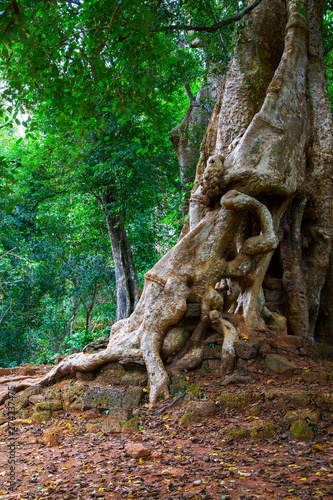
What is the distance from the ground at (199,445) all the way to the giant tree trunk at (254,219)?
1.78 ft

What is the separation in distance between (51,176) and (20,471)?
8.55 metres

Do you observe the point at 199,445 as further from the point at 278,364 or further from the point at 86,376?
the point at 86,376

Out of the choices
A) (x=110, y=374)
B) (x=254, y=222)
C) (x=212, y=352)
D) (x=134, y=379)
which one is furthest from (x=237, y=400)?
(x=254, y=222)

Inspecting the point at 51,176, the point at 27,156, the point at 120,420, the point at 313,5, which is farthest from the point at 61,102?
the point at 27,156

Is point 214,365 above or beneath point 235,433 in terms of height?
above

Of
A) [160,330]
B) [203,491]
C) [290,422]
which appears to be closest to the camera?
[203,491]

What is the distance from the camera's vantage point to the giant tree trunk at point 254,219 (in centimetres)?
473

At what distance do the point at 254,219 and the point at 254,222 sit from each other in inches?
1.8

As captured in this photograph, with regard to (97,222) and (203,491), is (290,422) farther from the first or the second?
(97,222)

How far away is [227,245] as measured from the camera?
516 centimetres

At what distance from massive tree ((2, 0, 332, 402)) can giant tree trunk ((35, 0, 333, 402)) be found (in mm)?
15

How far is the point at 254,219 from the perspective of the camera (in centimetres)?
A: 585

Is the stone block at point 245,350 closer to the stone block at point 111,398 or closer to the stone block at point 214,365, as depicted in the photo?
the stone block at point 214,365

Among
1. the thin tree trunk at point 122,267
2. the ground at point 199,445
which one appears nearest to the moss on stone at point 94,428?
the ground at point 199,445
